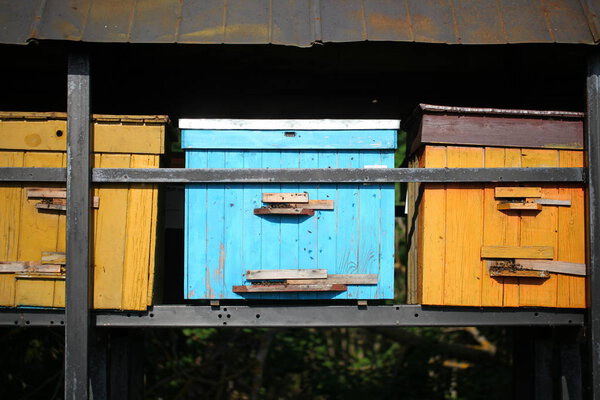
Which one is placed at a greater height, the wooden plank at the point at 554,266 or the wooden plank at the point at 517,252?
the wooden plank at the point at 517,252

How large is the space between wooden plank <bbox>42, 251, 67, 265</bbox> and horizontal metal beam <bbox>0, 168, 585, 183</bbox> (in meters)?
0.57

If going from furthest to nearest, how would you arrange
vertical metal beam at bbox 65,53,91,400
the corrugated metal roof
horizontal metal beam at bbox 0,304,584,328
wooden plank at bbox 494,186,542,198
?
horizontal metal beam at bbox 0,304,584,328 → wooden plank at bbox 494,186,542,198 → vertical metal beam at bbox 65,53,91,400 → the corrugated metal roof

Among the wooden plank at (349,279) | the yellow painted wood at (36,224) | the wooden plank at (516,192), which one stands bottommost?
the wooden plank at (349,279)

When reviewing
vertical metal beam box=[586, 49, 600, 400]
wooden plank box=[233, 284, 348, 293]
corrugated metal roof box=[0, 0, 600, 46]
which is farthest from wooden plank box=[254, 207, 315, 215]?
vertical metal beam box=[586, 49, 600, 400]

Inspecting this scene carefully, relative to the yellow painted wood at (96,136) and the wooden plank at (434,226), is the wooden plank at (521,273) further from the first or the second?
the yellow painted wood at (96,136)

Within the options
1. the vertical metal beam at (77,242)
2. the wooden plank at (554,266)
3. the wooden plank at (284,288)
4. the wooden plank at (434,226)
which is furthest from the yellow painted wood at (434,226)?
the vertical metal beam at (77,242)

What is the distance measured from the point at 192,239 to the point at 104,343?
1568 mm

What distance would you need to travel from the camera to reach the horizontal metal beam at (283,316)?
526cm

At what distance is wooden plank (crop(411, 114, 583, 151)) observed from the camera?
5168 millimetres

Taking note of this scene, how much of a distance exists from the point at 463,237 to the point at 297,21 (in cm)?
206

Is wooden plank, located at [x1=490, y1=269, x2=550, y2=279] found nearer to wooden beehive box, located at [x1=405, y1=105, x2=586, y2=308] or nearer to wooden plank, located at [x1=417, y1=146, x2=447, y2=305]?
wooden beehive box, located at [x1=405, y1=105, x2=586, y2=308]

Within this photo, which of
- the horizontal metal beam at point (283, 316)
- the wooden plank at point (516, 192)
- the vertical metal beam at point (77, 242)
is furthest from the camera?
the horizontal metal beam at point (283, 316)

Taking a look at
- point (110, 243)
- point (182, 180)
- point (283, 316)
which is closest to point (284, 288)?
point (283, 316)

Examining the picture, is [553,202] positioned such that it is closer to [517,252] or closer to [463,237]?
[517,252]
